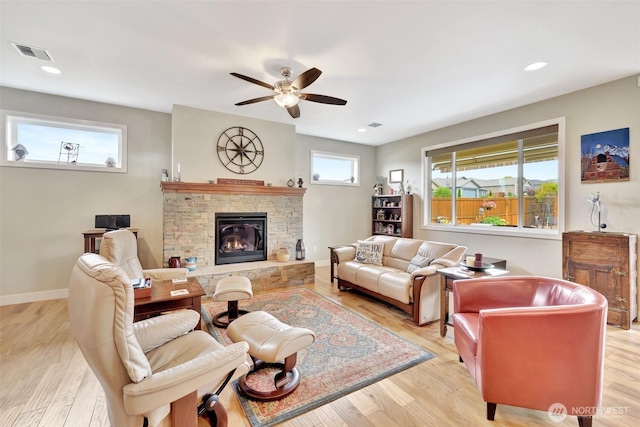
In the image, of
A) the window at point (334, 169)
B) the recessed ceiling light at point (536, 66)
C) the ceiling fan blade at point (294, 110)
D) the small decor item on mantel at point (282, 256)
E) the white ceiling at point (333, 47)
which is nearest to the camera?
the white ceiling at point (333, 47)

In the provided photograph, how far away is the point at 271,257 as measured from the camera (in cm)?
505

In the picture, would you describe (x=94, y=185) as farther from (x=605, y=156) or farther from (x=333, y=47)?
(x=605, y=156)

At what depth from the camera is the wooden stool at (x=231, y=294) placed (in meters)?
2.99

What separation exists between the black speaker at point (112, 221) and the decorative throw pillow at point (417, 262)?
4.36 m

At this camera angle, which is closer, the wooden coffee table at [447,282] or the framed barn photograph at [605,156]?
the wooden coffee table at [447,282]

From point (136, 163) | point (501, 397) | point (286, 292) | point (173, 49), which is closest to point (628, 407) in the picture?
point (501, 397)

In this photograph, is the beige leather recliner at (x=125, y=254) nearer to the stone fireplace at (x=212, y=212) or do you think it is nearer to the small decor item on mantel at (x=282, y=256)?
the stone fireplace at (x=212, y=212)

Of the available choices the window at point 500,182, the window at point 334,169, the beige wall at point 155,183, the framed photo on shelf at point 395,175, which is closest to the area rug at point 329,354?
the beige wall at point 155,183

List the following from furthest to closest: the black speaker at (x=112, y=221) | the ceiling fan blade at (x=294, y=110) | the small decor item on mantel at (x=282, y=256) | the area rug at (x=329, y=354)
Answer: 1. the small decor item on mantel at (x=282, y=256)
2. the black speaker at (x=112, y=221)
3. the ceiling fan blade at (x=294, y=110)
4. the area rug at (x=329, y=354)

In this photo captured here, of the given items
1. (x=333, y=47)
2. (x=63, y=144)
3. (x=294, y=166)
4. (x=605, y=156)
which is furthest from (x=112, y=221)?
(x=605, y=156)

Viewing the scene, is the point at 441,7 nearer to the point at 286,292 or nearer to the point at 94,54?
the point at 94,54

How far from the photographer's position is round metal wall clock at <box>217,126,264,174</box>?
4672 millimetres

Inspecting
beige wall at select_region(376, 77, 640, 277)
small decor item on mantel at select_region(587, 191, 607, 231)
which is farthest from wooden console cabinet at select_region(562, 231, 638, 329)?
beige wall at select_region(376, 77, 640, 277)

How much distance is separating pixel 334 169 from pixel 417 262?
3.30 m
